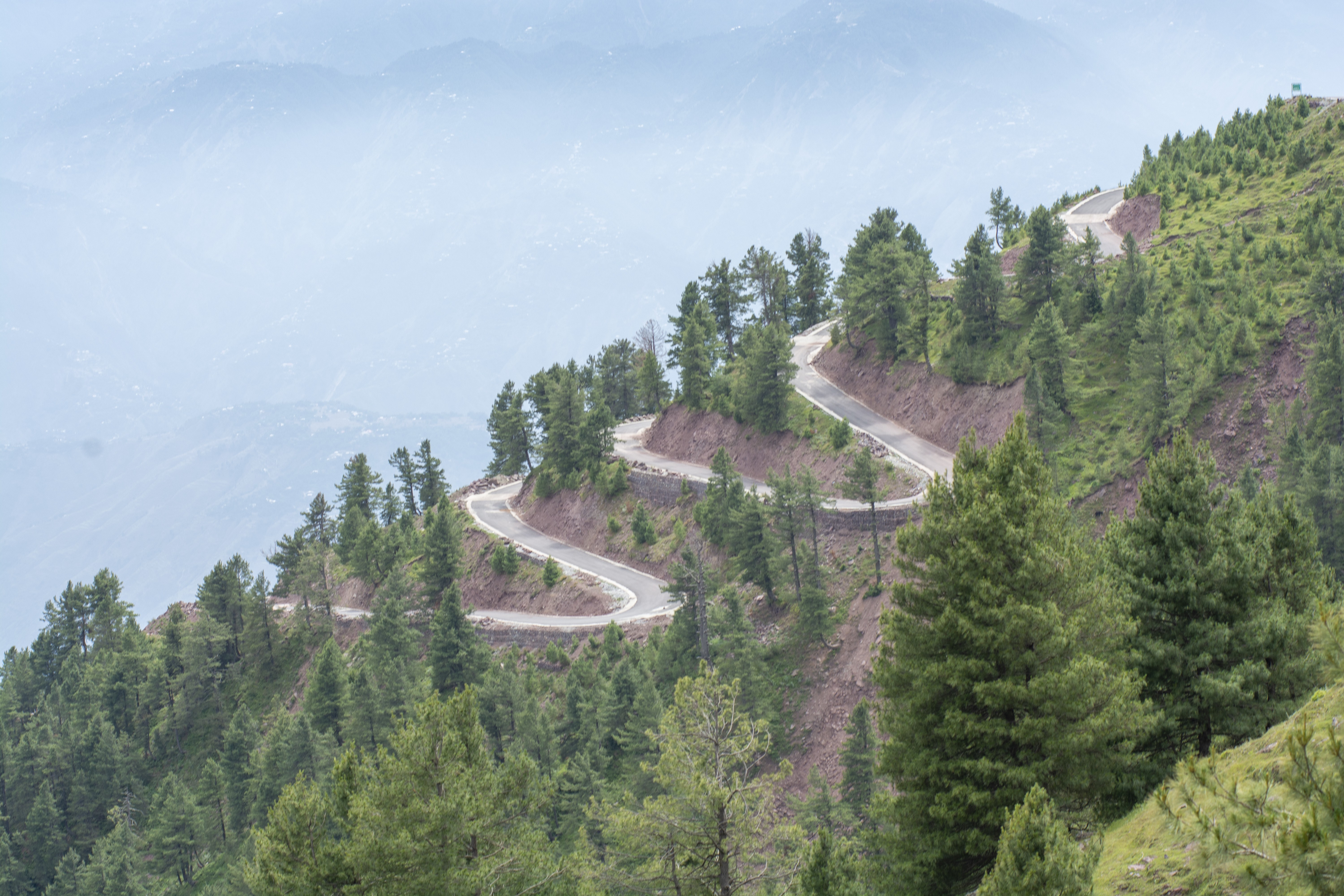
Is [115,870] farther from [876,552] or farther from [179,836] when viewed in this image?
[876,552]

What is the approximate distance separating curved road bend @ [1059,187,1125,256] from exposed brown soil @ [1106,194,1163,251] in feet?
1.88

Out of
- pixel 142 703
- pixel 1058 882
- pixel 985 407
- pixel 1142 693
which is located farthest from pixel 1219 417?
pixel 142 703

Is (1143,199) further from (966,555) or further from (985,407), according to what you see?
(966,555)

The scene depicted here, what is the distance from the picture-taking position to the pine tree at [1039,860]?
1252 cm

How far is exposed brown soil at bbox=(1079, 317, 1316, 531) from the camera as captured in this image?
4462 cm

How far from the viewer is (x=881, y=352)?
237ft

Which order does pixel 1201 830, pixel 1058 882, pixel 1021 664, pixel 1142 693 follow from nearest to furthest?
pixel 1201 830 < pixel 1058 882 < pixel 1021 664 < pixel 1142 693

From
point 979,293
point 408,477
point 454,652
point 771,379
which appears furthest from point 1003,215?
point 454,652

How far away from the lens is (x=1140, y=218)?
74.1m

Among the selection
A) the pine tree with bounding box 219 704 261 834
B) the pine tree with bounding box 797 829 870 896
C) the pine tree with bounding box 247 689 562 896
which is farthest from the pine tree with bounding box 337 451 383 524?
the pine tree with bounding box 797 829 870 896

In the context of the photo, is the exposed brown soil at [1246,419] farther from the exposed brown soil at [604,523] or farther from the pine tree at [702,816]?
the pine tree at [702,816]

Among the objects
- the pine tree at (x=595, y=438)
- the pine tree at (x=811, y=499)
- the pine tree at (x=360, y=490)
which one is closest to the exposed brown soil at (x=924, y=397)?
the pine tree at (x=811, y=499)

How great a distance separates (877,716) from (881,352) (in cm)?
5521

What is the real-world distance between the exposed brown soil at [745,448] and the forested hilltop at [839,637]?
56 cm
